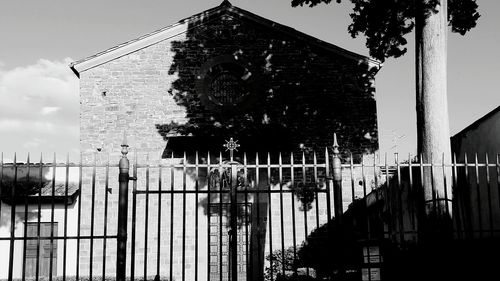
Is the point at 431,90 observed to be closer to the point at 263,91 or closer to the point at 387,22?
the point at 387,22

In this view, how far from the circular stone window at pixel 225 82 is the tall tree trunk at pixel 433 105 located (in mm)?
6499

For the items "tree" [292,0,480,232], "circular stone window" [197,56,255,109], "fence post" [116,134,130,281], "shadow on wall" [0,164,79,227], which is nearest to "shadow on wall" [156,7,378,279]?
"circular stone window" [197,56,255,109]

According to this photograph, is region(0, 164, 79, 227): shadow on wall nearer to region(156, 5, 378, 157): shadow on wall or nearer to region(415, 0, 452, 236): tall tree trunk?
region(156, 5, 378, 157): shadow on wall

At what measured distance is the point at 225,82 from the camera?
15125 millimetres

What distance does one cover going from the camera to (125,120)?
1442 cm

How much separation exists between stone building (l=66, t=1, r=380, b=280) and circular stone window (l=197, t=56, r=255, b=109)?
3cm

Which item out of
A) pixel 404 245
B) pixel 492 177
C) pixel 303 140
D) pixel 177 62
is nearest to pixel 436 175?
pixel 404 245

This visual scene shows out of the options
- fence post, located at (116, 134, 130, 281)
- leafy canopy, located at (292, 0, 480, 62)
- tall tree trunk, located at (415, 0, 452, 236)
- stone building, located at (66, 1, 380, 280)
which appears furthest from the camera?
stone building, located at (66, 1, 380, 280)

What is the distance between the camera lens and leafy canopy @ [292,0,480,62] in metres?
10.5

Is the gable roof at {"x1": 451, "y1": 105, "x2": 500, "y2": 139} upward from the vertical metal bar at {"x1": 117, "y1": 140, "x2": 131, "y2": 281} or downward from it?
upward

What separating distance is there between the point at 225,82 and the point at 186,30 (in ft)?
5.98

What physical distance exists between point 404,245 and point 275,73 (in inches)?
312

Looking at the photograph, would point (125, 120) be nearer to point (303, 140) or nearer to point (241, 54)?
point (241, 54)

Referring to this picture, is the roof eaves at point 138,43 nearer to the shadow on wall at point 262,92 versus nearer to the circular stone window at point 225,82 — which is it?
the shadow on wall at point 262,92
